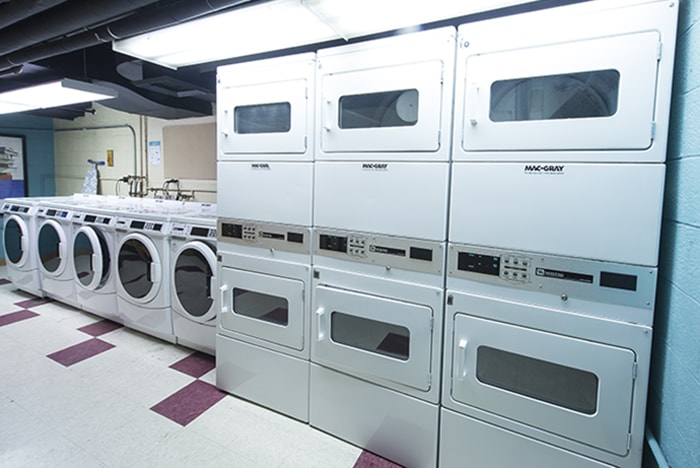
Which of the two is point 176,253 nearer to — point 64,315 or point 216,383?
point 216,383

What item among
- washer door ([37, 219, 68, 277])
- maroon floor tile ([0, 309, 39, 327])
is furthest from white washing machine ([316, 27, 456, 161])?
maroon floor tile ([0, 309, 39, 327])

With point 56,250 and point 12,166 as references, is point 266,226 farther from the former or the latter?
point 12,166

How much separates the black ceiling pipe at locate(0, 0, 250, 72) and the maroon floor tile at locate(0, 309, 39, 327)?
2.36 m

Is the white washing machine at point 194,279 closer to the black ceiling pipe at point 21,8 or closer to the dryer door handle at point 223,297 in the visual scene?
the dryer door handle at point 223,297

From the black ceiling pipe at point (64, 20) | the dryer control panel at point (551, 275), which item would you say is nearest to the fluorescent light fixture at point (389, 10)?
the black ceiling pipe at point (64, 20)

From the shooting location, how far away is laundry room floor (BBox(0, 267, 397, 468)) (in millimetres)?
1924

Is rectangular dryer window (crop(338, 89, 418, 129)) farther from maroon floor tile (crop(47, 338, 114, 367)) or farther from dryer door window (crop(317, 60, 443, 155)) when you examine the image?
maroon floor tile (crop(47, 338, 114, 367))

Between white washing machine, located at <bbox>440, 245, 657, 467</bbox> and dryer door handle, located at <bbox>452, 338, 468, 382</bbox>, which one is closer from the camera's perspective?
white washing machine, located at <bbox>440, 245, 657, 467</bbox>

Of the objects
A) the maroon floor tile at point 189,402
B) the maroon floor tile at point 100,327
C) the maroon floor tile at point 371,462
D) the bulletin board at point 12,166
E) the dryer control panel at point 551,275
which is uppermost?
the bulletin board at point 12,166

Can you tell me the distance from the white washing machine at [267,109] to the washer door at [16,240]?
3.35m

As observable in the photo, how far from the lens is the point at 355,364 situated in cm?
195

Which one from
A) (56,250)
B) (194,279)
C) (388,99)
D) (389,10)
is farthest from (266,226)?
(56,250)

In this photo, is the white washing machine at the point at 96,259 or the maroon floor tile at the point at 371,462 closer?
the maroon floor tile at the point at 371,462

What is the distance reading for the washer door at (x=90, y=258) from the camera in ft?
11.1
